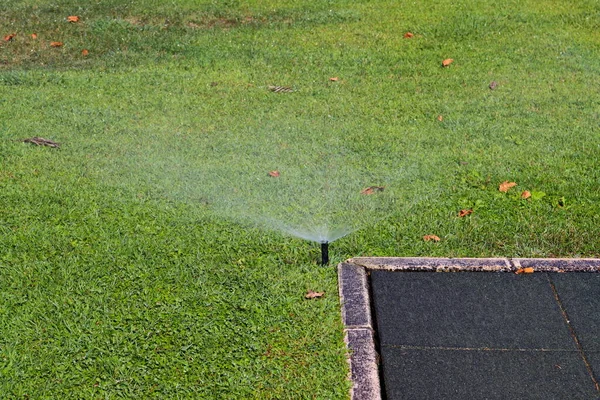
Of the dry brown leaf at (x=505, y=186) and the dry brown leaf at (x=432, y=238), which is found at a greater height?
the dry brown leaf at (x=432, y=238)

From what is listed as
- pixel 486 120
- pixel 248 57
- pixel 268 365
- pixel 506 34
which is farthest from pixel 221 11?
pixel 268 365

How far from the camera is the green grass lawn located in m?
3.96

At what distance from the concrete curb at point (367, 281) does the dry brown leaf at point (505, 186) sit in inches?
37.5

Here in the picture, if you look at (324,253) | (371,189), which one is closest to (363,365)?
(324,253)

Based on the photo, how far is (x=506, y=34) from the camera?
8820 mm

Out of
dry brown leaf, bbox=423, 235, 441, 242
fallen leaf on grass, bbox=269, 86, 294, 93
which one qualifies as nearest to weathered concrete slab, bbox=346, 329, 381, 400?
dry brown leaf, bbox=423, 235, 441, 242

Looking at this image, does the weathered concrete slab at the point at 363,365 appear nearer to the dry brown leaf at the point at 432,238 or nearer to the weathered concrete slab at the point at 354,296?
the weathered concrete slab at the point at 354,296

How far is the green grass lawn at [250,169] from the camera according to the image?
3.96 meters

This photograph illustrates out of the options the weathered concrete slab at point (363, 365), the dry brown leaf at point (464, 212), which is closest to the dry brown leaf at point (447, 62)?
the dry brown leaf at point (464, 212)

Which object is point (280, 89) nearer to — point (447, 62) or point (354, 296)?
point (447, 62)

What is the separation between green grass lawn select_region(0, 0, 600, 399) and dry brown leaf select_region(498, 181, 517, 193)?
9 cm

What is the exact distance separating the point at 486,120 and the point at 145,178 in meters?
3.10

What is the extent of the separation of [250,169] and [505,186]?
1.92 metres

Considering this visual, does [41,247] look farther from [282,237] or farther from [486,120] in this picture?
[486,120]
